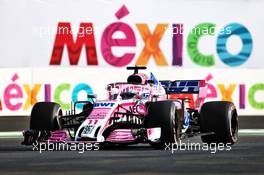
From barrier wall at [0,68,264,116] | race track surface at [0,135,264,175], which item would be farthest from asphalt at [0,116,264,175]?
barrier wall at [0,68,264,116]

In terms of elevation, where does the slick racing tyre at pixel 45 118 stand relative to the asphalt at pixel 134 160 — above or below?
above

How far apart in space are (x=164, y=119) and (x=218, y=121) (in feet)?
5.83

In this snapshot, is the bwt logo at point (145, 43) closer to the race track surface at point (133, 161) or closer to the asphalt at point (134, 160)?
the asphalt at point (134, 160)

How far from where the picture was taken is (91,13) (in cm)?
2108

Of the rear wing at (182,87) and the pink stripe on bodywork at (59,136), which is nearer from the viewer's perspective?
the pink stripe on bodywork at (59,136)

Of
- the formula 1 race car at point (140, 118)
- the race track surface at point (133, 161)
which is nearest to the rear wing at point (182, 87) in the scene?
the formula 1 race car at point (140, 118)

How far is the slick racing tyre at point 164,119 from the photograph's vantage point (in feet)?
47.8

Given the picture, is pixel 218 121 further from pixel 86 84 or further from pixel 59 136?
pixel 86 84

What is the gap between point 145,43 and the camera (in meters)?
21.1

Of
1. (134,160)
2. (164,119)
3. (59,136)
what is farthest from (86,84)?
(134,160)

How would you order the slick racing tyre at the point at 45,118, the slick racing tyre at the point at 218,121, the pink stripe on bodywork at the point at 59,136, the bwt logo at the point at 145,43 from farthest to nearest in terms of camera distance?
the bwt logo at the point at 145,43
the slick racing tyre at the point at 218,121
the slick racing tyre at the point at 45,118
the pink stripe on bodywork at the point at 59,136

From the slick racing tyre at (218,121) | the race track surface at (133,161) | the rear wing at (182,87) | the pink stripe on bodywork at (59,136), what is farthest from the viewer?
the rear wing at (182,87)

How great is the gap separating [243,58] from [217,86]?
0.99 m

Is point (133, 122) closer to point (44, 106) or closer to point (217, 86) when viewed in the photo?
point (44, 106)
